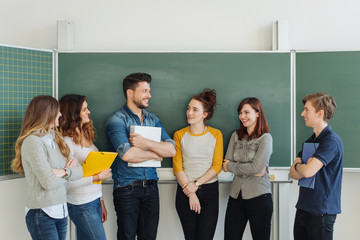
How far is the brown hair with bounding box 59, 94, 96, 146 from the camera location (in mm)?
2594

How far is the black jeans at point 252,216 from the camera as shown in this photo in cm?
275

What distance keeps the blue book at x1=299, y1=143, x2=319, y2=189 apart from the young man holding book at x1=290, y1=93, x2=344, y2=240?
3cm

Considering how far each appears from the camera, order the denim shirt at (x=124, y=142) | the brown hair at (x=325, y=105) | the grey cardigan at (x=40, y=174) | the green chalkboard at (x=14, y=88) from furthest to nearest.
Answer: the green chalkboard at (x=14, y=88) < the denim shirt at (x=124, y=142) < the brown hair at (x=325, y=105) < the grey cardigan at (x=40, y=174)

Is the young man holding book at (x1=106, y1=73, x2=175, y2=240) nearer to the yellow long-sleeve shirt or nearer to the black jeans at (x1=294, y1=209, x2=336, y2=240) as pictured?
the yellow long-sleeve shirt

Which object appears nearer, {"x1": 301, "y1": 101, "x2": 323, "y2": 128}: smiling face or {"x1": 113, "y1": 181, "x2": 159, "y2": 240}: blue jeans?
{"x1": 301, "y1": 101, "x2": 323, "y2": 128}: smiling face

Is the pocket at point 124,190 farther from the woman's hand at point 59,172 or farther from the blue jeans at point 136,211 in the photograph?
the woman's hand at point 59,172

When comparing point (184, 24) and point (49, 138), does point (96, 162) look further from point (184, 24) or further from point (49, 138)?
point (184, 24)

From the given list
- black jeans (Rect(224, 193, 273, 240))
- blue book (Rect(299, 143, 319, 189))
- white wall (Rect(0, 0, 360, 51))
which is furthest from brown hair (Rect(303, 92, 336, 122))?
white wall (Rect(0, 0, 360, 51))

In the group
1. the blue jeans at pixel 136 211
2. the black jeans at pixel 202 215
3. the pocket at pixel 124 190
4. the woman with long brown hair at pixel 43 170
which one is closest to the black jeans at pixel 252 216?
the black jeans at pixel 202 215

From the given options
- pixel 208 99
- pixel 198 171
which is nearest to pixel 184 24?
pixel 208 99

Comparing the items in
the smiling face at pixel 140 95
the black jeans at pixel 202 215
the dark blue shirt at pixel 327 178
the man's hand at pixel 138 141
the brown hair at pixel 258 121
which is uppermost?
the smiling face at pixel 140 95

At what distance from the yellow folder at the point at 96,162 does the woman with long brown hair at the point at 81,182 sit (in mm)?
39

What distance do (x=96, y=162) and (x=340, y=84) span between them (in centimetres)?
Result: 232

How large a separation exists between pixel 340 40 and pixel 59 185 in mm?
2942
